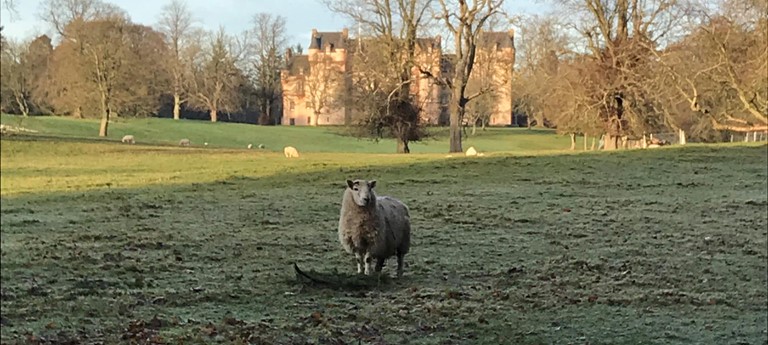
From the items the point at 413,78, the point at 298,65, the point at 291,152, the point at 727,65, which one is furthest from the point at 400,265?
the point at 413,78

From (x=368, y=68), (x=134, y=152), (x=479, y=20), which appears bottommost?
(x=134, y=152)

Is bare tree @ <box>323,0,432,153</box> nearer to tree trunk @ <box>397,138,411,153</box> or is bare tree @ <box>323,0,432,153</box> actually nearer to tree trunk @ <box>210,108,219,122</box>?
tree trunk @ <box>397,138,411,153</box>

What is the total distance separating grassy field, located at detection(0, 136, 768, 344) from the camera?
3.18 metres

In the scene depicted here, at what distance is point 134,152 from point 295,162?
240 inches

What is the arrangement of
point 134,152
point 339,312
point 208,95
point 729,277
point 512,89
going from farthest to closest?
1. point 512,89
2. point 729,277
3. point 339,312
4. point 208,95
5. point 134,152

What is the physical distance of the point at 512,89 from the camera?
1989 centimetres

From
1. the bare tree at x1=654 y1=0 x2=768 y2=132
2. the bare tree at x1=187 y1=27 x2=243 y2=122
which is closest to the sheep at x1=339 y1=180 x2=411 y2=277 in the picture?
the bare tree at x1=187 y1=27 x2=243 y2=122

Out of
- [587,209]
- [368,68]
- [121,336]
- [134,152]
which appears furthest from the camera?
[368,68]

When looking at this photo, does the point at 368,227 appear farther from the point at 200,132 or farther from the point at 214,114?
the point at 214,114

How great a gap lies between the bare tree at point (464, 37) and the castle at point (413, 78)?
0.65 feet

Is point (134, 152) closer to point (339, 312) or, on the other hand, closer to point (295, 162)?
point (339, 312)

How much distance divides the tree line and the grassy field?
0.94 feet

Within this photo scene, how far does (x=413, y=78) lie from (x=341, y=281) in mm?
10640

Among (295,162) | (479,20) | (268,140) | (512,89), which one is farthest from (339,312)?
(512,89)
